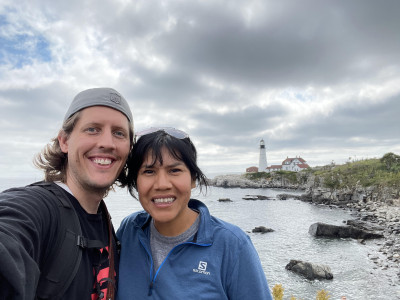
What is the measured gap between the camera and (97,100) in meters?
2.64

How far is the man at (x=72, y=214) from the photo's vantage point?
153cm

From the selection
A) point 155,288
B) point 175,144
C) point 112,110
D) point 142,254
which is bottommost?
point 155,288

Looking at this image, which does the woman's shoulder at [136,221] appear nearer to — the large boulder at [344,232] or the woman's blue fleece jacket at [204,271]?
the woman's blue fleece jacket at [204,271]

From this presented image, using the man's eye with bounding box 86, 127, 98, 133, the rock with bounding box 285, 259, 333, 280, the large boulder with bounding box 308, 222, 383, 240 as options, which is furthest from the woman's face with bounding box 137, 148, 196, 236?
the large boulder with bounding box 308, 222, 383, 240

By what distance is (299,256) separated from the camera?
23.2m

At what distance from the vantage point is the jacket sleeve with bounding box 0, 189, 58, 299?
135 centimetres

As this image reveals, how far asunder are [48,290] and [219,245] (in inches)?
52.6

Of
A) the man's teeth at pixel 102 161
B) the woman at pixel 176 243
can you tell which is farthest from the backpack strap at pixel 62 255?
the woman at pixel 176 243

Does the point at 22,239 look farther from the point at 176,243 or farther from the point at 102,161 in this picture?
the point at 176,243

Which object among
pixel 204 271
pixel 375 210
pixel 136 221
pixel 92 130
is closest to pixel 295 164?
pixel 375 210

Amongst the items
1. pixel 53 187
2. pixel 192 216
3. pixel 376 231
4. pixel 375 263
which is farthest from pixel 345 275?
pixel 53 187

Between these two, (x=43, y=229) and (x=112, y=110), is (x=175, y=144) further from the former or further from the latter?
(x=43, y=229)

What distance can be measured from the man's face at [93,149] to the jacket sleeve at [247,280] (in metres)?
1.43

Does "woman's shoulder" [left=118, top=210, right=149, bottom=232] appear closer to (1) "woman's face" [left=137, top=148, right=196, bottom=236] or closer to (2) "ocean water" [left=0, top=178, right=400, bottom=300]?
(1) "woman's face" [left=137, top=148, right=196, bottom=236]
